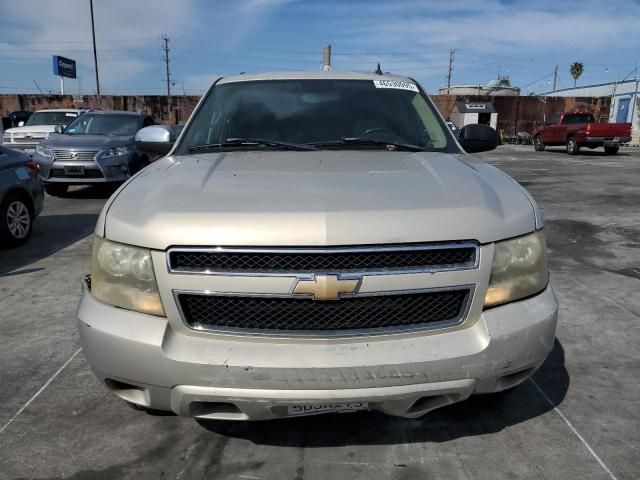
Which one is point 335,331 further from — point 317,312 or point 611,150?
point 611,150

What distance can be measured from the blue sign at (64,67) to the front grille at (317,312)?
42.8m

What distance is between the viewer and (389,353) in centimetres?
192

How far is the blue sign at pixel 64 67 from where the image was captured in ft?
126

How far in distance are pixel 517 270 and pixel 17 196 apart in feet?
20.6

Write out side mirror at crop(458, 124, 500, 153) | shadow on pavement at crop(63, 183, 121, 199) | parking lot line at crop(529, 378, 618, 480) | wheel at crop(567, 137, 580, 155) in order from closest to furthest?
parking lot line at crop(529, 378, 618, 480) → side mirror at crop(458, 124, 500, 153) → shadow on pavement at crop(63, 183, 121, 199) → wheel at crop(567, 137, 580, 155)

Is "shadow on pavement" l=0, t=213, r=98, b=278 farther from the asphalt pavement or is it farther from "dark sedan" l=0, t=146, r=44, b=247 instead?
the asphalt pavement

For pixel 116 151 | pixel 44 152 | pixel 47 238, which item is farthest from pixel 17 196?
pixel 44 152

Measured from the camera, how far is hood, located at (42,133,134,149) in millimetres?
9430

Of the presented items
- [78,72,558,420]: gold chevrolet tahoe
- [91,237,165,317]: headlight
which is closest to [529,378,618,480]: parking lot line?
[78,72,558,420]: gold chevrolet tahoe

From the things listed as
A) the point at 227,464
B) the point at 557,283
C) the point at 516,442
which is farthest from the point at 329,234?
the point at 557,283

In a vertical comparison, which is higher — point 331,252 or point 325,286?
point 331,252

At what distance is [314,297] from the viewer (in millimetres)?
1890

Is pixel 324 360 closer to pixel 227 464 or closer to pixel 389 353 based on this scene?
pixel 389 353

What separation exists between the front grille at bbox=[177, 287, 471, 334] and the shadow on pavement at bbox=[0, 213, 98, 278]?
13.7 feet
